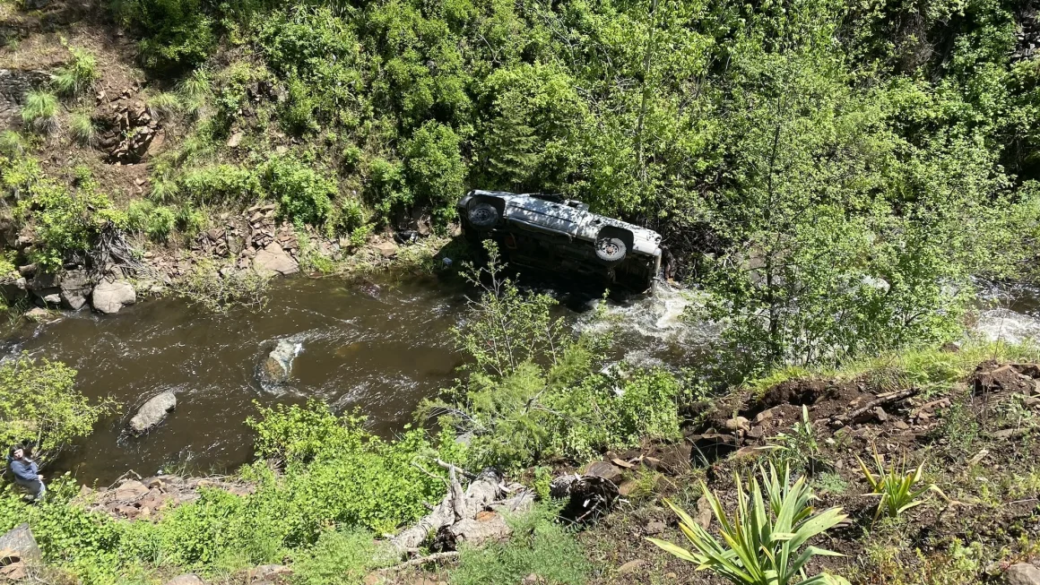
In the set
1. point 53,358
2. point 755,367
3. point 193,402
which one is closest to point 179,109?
point 53,358

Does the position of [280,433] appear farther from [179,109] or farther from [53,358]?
[179,109]

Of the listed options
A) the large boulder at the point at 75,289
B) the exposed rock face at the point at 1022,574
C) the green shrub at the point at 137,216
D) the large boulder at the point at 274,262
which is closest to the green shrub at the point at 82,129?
the green shrub at the point at 137,216

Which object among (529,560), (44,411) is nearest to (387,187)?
(44,411)

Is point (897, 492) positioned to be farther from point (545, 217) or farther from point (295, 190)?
point (295, 190)

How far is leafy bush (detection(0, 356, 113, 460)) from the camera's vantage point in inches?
314

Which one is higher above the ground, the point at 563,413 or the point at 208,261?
the point at 563,413

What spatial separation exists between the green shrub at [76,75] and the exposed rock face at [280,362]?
6796mm

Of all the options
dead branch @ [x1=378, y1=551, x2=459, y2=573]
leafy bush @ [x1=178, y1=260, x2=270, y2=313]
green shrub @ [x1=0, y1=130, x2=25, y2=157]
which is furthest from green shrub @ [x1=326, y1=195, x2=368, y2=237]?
dead branch @ [x1=378, y1=551, x2=459, y2=573]

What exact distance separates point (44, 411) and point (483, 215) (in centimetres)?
720

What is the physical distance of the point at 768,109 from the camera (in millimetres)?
7812

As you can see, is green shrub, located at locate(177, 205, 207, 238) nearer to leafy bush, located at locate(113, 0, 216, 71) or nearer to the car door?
leafy bush, located at locate(113, 0, 216, 71)

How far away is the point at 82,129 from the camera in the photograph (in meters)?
11.7

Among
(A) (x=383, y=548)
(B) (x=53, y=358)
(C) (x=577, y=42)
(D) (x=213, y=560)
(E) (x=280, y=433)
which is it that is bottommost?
(B) (x=53, y=358)

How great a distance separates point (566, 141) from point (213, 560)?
8970mm
